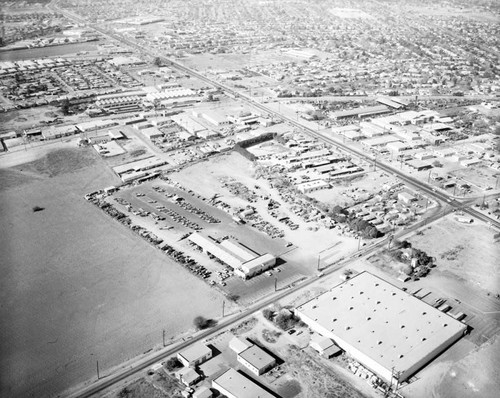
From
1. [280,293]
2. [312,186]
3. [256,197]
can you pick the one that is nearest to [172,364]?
[280,293]

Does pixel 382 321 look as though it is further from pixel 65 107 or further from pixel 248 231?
pixel 65 107

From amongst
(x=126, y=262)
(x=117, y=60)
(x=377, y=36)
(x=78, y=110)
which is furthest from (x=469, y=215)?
(x=377, y=36)

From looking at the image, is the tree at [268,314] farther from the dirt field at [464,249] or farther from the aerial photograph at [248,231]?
the dirt field at [464,249]

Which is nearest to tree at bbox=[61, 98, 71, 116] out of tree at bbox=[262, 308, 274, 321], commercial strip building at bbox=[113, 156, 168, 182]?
commercial strip building at bbox=[113, 156, 168, 182]

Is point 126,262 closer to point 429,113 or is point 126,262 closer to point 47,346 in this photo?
point 47,346

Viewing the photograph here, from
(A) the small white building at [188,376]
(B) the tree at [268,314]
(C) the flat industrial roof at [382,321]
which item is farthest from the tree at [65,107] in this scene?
(A) the small white building at [188,376]

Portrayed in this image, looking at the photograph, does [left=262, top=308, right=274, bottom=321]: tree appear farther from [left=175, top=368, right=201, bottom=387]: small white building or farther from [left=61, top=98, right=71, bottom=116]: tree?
[left=61, top=98, right=71, bottom=116]: tree

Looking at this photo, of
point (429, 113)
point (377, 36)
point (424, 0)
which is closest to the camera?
point (429, 113)
